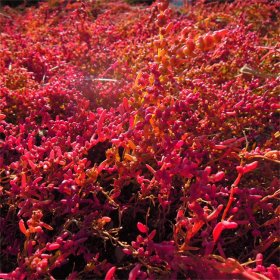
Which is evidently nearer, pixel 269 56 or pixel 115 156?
pixel 115 156

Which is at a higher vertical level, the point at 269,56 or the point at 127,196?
the point at 269,56

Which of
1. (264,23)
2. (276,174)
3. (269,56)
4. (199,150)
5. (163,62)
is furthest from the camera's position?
(264,23)

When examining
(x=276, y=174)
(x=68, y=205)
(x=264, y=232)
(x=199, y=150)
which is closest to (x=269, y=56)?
(x=276, y=174)

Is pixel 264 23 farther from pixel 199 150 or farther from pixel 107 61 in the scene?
pixel 199 150

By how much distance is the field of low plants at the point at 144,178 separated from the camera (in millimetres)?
975

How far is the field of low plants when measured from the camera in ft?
3.20

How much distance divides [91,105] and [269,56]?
0.90 m

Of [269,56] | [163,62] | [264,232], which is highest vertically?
[163,62]

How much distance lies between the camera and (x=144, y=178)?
1287 mm

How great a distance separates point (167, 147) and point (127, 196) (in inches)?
12.0

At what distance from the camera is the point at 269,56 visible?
1917mm

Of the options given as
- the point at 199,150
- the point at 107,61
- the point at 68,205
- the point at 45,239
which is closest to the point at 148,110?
the point at 199,150

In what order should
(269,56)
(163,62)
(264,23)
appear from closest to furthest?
1. (163,62)
2. (269,56)
3. (264,23)

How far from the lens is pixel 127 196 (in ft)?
4.35
